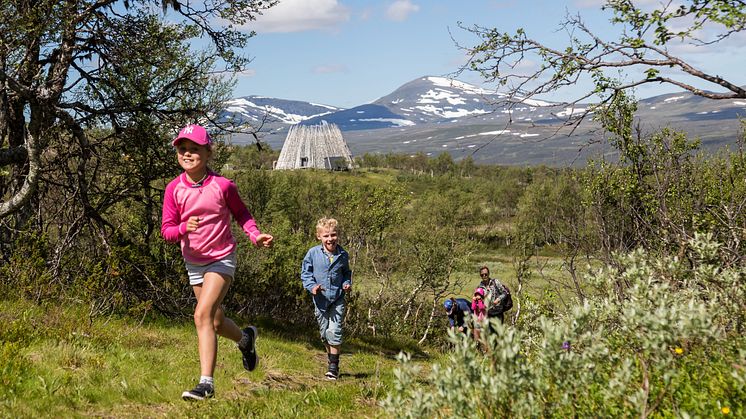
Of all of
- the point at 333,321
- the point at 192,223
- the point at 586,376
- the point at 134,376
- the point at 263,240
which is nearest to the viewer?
the point at 586,376

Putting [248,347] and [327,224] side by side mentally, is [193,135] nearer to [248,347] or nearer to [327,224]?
[248,347]

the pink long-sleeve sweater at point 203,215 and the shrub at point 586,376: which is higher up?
the pink long-sleeve sweater at point 203,215

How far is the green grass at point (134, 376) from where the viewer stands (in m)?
5.89

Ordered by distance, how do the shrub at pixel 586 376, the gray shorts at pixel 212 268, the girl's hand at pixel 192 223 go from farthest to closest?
the gray shorts at pixel 212 268 < the girl's hand at pixel 192 223 < the shrub at pixel 586 376

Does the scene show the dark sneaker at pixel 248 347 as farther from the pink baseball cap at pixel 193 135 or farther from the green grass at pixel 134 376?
the pink baseball cap at pixel 193 135

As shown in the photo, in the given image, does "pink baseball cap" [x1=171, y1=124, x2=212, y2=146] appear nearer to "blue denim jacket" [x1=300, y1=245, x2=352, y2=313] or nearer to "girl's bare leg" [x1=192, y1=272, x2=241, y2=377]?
"girl's bare leg" [x1=192, y1=272, x2=241, y2=377]

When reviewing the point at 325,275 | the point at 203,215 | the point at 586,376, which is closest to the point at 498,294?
the point at 325,275

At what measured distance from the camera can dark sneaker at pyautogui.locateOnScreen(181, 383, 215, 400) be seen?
6.05 meters

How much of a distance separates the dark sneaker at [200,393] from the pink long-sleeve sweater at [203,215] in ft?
3.79

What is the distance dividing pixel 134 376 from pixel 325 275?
291 cm

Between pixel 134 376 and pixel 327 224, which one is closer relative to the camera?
pixel 134 376

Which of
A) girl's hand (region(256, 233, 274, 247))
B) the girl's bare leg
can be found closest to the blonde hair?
girl's hand (region(256, 233, 274, 247))

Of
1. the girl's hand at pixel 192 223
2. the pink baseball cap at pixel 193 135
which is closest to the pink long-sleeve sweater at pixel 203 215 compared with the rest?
the girl's hand at pixel 192 223

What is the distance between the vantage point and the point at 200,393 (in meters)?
6.09
